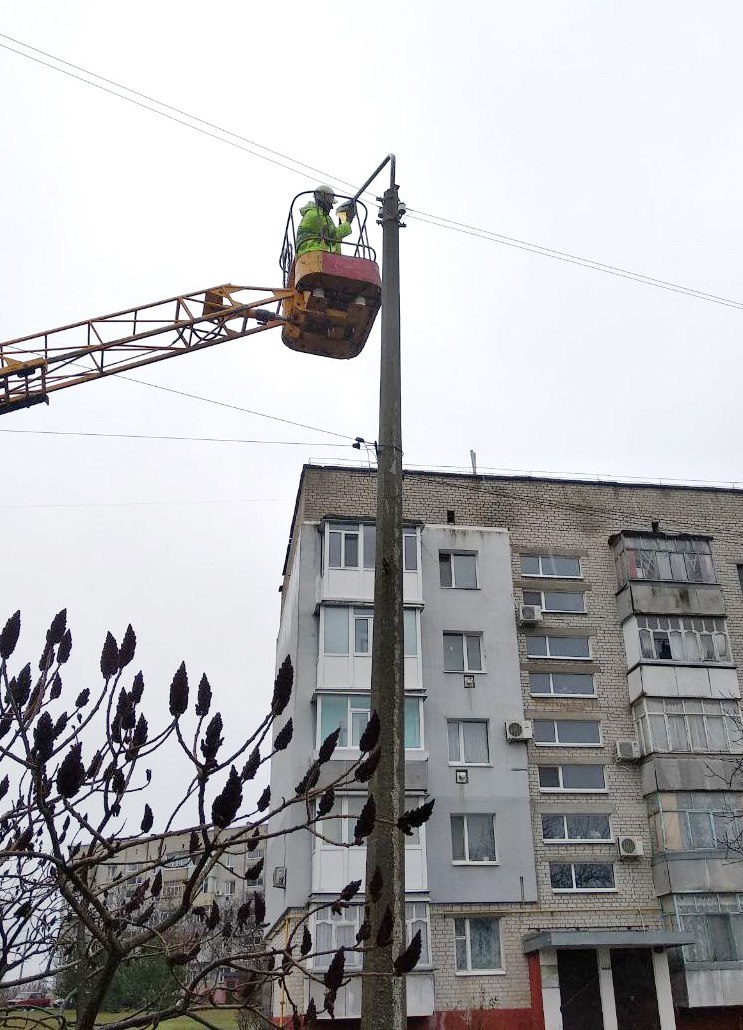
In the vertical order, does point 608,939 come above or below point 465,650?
below

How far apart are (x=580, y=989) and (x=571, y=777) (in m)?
5.51

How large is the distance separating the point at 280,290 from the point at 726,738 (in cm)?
1806

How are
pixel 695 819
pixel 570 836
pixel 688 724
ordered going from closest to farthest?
pixel 695 819 → pixel 570 836 → pixel 688 724

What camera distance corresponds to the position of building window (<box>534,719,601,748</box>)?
27453 millimetres

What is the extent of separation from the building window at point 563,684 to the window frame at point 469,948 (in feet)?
21.5

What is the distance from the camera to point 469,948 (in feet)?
79.5

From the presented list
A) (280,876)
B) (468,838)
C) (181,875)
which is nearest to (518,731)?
(468,838)

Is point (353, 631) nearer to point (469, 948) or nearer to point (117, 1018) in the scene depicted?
point (469, 948)

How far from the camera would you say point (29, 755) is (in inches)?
145

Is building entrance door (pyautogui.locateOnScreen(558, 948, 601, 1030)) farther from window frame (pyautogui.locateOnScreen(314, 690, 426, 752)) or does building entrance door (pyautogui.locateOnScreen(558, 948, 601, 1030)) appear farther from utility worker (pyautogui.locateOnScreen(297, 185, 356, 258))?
utility worker (pyautogui.locateOnScreen(297, 185, 356, 258))

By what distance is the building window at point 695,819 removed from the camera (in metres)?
25.7

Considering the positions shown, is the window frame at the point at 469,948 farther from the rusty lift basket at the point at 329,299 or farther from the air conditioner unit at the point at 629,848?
the rusty lift basket at the point at 329,299

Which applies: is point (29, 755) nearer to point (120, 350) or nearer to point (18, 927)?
point (18, 927)

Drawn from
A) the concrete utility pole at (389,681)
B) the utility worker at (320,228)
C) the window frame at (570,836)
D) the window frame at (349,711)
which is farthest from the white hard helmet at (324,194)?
the window frame at (570,836)
